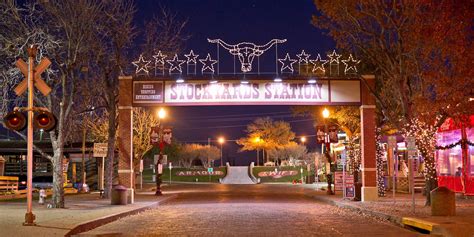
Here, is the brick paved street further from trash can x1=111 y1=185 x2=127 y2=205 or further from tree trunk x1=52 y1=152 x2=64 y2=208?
trash can x1=111 y1=185 x2=127 y2=205

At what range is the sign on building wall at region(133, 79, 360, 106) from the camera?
97.6ft

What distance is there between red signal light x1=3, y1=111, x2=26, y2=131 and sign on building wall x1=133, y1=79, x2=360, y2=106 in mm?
13143

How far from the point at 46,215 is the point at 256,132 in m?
87.6

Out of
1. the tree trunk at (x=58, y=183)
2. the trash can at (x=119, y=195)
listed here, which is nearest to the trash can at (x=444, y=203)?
the tree trunk at (x=58, y=183)

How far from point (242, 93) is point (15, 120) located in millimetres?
14376

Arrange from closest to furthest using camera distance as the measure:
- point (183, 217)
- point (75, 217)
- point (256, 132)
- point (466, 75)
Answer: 1. point (75, 217)
2. point (183, 217)
3. point (466, 75)
4. point (256, 132)

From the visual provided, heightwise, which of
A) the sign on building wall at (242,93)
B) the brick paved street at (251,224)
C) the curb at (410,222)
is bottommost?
the brick paved street at (251,224)

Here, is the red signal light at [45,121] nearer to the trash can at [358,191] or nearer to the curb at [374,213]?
the curb at [374,213]

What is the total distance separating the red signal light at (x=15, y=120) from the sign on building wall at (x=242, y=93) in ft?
43.1

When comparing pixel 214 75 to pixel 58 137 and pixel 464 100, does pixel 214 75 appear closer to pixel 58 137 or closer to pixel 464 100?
pixel 58 137

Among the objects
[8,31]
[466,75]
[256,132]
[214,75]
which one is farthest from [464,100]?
[256,132]

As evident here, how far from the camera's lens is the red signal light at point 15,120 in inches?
659

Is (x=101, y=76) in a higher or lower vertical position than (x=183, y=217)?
higher

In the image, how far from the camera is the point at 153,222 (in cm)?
2042
